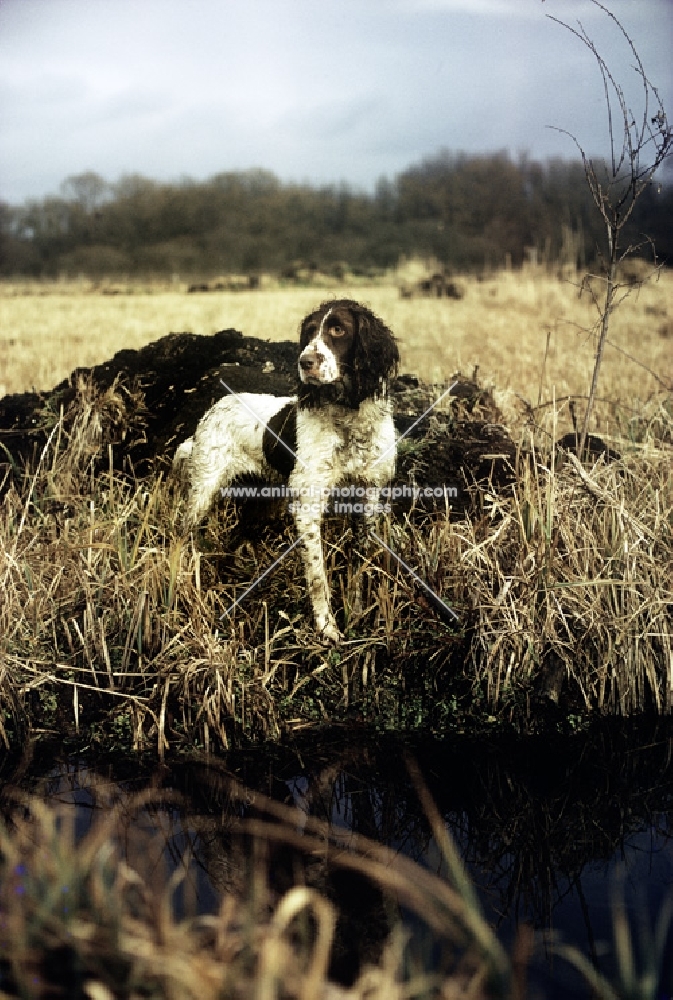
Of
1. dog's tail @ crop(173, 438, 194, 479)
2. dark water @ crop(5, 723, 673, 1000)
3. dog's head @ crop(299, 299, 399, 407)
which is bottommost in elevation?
dark water @ crop(5, 723, 673, 1000)

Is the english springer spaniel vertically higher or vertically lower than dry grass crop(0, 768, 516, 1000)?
higher

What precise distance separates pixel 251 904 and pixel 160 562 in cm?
210

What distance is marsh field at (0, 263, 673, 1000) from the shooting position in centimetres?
288

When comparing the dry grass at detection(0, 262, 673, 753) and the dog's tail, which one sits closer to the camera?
the dry grass at detection(0, 262, 673, 753)

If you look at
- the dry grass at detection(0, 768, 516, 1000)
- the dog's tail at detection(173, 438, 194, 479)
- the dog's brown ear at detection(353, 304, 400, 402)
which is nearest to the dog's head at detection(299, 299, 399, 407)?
the dog's brown ear at detection(353, 304, 400, 402)

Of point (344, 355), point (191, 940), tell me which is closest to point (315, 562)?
point (344, 355)

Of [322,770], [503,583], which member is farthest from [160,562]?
[503,583]

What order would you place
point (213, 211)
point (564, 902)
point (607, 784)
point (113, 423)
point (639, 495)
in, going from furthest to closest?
1. point (213, 211)
2. point (113, 423)
3. point (639, 495)
4. point (607, 784)
5. point (564, 902)

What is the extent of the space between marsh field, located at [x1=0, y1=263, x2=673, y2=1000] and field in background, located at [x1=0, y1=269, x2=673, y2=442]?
695 mm

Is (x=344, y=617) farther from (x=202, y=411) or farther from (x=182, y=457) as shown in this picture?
(x=202, y=411)

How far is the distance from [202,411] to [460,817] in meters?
2.73

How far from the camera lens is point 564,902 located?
11.3ft

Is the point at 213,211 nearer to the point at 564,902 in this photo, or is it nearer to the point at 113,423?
the point at 113,423

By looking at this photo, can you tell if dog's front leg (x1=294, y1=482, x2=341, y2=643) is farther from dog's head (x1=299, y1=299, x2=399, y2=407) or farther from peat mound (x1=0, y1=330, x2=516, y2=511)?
peat mound (x1=0, y1=330, x2=516, y2=511)
